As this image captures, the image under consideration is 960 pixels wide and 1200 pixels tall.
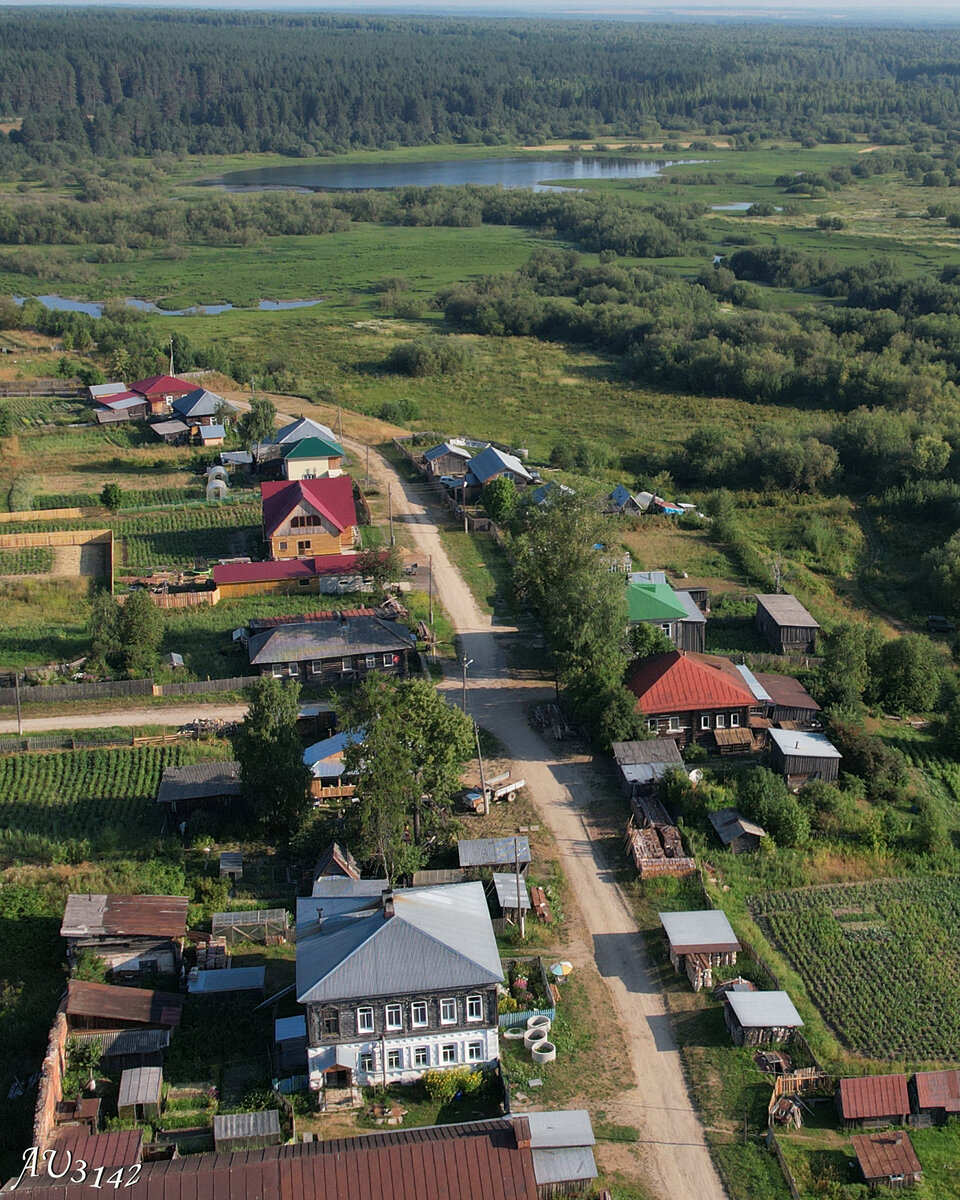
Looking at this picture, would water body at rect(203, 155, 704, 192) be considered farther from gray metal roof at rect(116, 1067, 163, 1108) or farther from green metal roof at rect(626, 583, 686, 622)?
gray metal roof at rect(116, 1067, 163, 1108)

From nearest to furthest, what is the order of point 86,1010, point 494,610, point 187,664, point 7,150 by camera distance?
1. point 86,1010
2. point 187,664
3. point 494,610
4. point 7,150

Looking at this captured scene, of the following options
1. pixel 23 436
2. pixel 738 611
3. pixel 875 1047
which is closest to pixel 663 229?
pixel 23 436

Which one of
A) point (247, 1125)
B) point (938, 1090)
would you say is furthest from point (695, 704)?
point (247, 1125)

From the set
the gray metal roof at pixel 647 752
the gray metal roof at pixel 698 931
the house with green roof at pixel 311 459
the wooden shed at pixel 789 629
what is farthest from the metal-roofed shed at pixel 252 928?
the house with green roof at pixel 311 459

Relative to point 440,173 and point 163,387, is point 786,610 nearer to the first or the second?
point 163,387

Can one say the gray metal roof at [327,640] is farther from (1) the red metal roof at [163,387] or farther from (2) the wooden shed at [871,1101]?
(1) the red metal roof at [163,387]

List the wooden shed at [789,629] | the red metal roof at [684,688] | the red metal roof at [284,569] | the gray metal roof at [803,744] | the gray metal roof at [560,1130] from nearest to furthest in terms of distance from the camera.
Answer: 1. the gray metal roof at [560,1130]
2. the gray metal roof at [803,744]
3. the red metal roof at [684,688]
4. the wooden shed at [789,629]
5. the red metal roof at [284,569]

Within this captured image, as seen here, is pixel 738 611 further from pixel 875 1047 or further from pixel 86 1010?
pixel 86 1010
